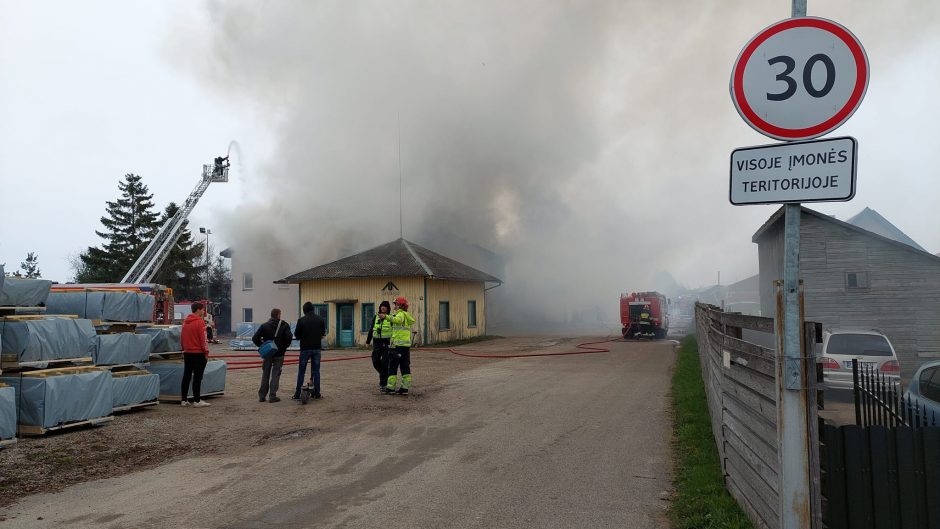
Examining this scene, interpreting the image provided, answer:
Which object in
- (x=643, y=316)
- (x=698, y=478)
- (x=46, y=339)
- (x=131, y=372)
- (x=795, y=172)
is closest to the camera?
(x=795, y=172)

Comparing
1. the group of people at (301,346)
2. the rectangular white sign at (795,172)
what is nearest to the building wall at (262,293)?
the group of people at (301,346)

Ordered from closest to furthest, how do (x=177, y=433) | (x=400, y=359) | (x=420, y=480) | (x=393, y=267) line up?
(x=420, y=480), (x=177, y=433), (x=400, y=359), (x=393, y=267)

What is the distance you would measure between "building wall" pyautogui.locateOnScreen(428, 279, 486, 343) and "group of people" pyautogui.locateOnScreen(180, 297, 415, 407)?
1587 cm

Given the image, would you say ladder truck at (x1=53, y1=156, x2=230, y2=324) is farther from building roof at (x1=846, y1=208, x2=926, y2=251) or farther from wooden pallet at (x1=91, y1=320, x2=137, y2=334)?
building roof at (x1=846, y1=208, x2=926, y2=251)

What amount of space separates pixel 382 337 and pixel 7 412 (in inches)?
223

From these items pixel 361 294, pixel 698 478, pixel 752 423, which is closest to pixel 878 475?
pixel 752 423

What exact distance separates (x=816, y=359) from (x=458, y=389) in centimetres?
936

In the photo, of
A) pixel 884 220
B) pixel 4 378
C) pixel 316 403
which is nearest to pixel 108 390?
pixel 4 378

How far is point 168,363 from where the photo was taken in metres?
10.9

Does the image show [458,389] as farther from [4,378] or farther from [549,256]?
[549,256]

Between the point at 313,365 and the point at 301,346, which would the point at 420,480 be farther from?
the point at 301,346

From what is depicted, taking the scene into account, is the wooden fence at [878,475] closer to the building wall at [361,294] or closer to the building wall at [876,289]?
the building wall at [876,289]

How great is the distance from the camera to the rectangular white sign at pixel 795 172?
9.41 feet

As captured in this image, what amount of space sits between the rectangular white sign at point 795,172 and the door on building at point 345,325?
84.7 ft
